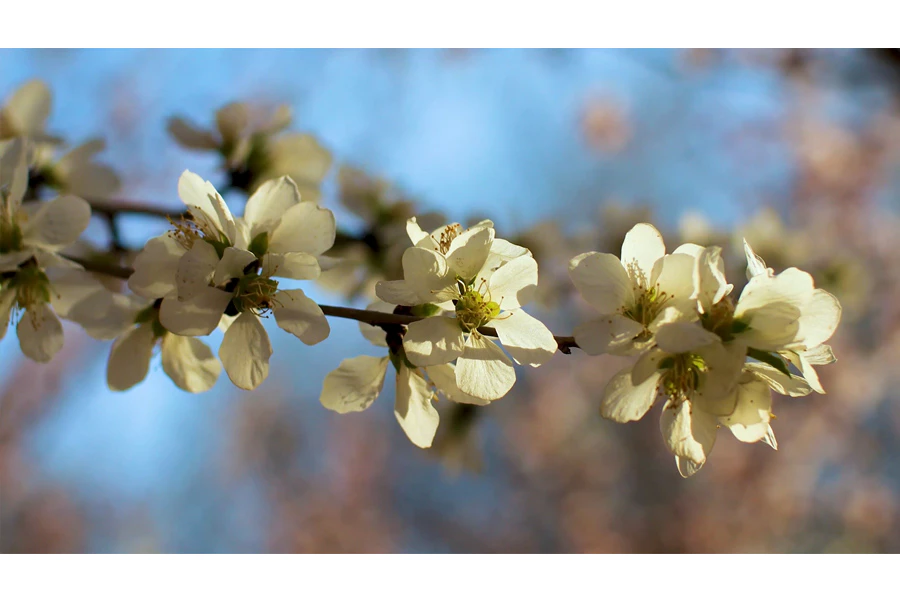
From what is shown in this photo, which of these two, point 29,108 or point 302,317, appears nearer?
point 302,317

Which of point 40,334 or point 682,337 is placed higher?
point 682,337

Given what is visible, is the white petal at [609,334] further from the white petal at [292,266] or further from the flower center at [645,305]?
the white petal at [292,266]

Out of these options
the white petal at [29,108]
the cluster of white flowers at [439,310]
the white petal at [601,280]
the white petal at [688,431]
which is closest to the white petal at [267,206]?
the cluster of white flowers at [439,310]

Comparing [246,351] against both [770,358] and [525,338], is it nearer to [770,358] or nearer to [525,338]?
[525,338]

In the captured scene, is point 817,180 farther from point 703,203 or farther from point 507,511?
point 507,511

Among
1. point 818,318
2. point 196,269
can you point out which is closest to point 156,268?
point 196,269

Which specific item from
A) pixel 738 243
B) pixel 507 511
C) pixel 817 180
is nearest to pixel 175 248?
pixel 738 243
